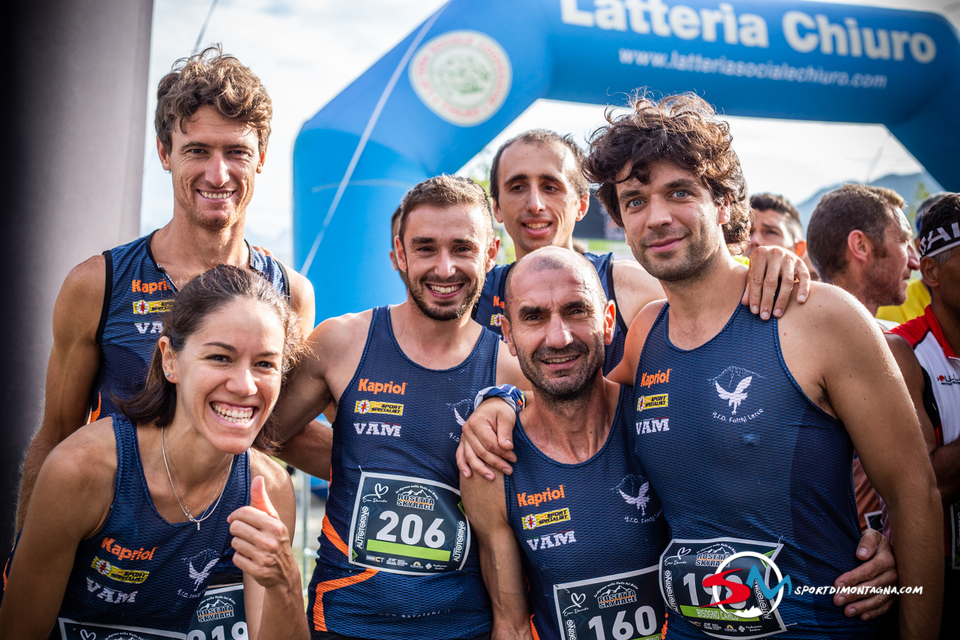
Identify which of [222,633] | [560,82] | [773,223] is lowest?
[222,633]

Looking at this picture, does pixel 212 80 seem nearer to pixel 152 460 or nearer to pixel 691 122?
pixel 152 460

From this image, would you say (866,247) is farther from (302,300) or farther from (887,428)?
(302,300)

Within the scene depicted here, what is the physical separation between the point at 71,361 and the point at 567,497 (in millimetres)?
2169

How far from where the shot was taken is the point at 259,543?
219 centimetres

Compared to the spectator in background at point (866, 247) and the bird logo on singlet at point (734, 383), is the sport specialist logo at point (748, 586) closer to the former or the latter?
the bird logo on singlet at point (734, 383)

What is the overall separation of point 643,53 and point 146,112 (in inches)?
233


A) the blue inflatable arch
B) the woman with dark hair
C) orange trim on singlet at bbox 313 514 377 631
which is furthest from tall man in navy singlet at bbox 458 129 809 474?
the blue inflatable arch

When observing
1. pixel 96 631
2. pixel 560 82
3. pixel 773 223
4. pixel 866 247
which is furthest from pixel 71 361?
pixel 560 82

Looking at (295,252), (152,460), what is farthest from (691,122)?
(295,252)

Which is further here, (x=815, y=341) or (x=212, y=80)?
(x=212, y=80)

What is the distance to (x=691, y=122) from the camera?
270 centimetres

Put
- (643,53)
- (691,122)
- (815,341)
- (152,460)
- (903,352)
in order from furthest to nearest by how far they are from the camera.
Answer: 1. (643,53)
2. (903,352)
3. (691,122)
4. (152,460)
5. (815,341)

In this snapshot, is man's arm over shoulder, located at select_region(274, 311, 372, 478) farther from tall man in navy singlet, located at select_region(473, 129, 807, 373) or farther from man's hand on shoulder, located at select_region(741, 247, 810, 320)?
man's hand on shoulder, located at select_region(741, 247, 810, 320)

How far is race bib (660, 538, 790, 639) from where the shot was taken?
2287mm
